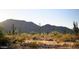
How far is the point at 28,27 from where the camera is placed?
3.07m

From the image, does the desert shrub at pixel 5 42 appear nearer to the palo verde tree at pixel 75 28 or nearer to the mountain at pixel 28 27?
the mountain at pixel 28 27

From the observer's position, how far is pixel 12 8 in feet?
10.0

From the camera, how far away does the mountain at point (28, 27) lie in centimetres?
303

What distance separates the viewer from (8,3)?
304cm

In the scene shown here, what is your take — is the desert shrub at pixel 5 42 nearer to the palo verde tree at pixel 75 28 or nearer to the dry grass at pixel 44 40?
the dry grass at pixel 44 40

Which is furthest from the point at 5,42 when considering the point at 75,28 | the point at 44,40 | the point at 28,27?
the point at 75,28

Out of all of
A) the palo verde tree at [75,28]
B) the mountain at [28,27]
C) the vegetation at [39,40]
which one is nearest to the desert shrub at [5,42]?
the vegetation at [39,40]

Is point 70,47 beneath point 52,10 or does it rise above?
beneath

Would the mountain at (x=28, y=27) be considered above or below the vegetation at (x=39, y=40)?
above

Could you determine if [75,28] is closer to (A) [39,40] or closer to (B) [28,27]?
(A) [39,40]
